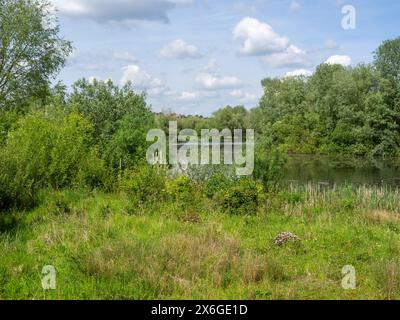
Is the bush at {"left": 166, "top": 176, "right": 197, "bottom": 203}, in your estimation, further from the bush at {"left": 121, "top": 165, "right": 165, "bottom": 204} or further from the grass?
the grass

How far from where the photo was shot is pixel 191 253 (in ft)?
24.4

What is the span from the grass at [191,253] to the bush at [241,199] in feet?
0.88

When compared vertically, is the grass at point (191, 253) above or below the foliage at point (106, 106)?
below

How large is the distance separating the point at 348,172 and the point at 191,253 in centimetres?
3269

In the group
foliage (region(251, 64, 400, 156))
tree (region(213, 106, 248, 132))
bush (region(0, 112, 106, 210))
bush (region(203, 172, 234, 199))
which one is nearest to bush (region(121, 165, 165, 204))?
bush (region(203, 172, 234, 199))

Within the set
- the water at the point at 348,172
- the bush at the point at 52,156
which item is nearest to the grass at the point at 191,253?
the bush at the point at 52,156

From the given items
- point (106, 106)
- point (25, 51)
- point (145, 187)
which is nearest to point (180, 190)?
point (145, 187)

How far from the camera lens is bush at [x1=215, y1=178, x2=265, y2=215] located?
11922 mm

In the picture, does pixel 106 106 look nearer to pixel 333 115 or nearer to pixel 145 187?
pixel 145 187

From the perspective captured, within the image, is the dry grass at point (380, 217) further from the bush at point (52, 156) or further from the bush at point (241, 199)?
the bush at point (52, 156)

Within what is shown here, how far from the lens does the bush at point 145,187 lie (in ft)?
40.6

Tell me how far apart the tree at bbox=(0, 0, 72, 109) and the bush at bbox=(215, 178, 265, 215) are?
2117 centimetres

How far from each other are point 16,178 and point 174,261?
5647 mm
